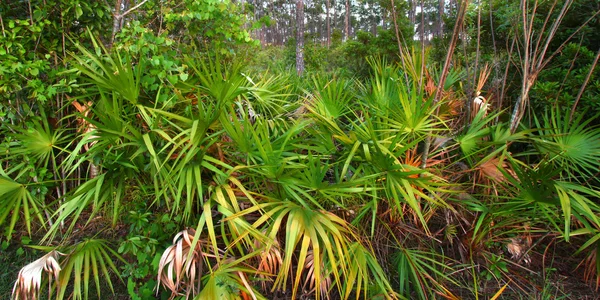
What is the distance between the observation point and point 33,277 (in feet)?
7.18

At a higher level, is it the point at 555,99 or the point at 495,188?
the point at 555,99

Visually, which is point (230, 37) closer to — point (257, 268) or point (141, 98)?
point (141, 98)

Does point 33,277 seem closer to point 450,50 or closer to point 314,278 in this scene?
point 314,278

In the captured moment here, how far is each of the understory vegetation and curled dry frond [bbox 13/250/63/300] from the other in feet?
0.03

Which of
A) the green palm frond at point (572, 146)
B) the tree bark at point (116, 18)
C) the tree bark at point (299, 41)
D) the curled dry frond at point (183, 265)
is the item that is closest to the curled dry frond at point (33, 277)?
the curled dry frond at point (183, 265)

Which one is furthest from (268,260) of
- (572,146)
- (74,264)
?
(572,146)

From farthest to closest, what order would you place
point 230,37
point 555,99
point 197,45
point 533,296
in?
point 197,45 → point 230,37 → point 555,99 → point 533,296

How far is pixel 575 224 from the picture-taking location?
268cm

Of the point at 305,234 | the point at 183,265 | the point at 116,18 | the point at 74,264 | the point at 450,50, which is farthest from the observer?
the point at 116,18

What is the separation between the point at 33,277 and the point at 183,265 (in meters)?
0.92

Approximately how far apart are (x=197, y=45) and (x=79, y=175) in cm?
174

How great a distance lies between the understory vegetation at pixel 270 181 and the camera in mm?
2264

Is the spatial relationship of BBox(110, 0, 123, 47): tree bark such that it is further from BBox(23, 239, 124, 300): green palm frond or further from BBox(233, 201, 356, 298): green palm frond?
BBox(233, 201, 356, 298): green palm frond

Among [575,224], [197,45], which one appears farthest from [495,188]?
[197,45]
